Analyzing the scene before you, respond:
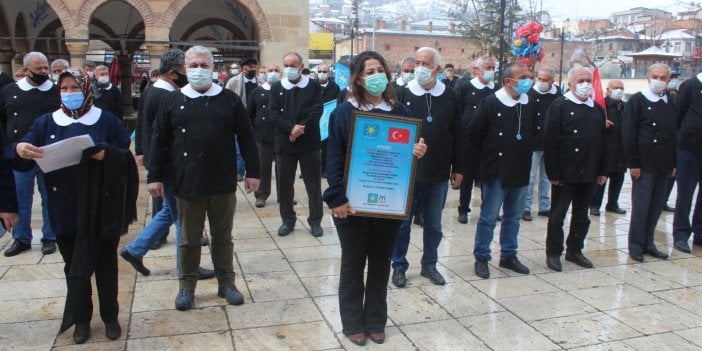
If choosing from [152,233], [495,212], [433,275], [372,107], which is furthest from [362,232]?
[152,233]

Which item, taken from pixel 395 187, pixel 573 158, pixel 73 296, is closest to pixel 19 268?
pixel 73 296

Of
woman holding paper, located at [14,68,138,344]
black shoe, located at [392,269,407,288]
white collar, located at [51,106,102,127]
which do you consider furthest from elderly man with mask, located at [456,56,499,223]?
white collar, located at [51,106,102,127]

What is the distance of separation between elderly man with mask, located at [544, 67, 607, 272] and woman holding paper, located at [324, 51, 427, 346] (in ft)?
7.07

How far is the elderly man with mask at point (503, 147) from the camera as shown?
5.43 m

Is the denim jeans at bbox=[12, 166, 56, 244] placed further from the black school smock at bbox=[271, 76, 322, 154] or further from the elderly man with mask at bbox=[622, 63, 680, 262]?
the elderly man with mask at bbox=[622, 63, 680, 262]

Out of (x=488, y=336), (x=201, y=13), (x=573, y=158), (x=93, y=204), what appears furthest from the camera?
(x=201, y=13)

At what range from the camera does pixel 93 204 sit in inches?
156

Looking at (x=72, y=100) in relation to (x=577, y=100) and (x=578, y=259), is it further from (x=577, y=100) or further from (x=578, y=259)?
(x=578, y=259)

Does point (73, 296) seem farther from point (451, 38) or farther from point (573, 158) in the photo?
point (451, 38)

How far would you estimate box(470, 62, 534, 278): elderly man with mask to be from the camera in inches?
214

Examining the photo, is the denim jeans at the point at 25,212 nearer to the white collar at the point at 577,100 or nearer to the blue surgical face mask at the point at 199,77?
the blue surgical face mask at the point at 199,77

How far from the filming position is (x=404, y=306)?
15.8ft

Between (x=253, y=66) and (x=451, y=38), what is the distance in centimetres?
6465

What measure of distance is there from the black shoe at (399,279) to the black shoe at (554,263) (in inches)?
60.6
